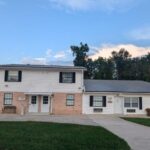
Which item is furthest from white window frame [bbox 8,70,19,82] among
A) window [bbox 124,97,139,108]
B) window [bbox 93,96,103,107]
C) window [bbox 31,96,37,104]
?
window [bbox 124,97,139,108]

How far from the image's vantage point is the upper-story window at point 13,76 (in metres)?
36.7

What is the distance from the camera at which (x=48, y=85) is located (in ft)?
121

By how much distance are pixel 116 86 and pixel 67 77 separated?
20.4ft

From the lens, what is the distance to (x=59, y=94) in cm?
3675

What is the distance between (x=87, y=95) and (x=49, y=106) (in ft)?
14.0

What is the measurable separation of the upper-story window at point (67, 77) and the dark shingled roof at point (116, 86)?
6.40ft

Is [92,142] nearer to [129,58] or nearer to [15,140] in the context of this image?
[15,140]

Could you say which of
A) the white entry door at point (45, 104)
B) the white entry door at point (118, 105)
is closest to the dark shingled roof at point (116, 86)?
the white entry door at point (118, 105)

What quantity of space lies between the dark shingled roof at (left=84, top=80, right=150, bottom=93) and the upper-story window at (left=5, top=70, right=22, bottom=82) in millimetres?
7443

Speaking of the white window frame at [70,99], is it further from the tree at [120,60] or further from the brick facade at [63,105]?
the tree at [120,60]

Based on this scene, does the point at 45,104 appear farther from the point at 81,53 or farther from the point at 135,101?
the point at 81,53

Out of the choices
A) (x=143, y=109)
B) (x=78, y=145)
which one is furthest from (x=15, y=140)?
(x=143, y=109)

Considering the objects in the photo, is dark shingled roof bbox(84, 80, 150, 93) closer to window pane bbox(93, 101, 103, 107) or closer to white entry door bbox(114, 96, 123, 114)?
white entry door bbox(114, 96, 123, 114)

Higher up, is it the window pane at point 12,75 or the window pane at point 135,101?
the window pane at point 12,75
